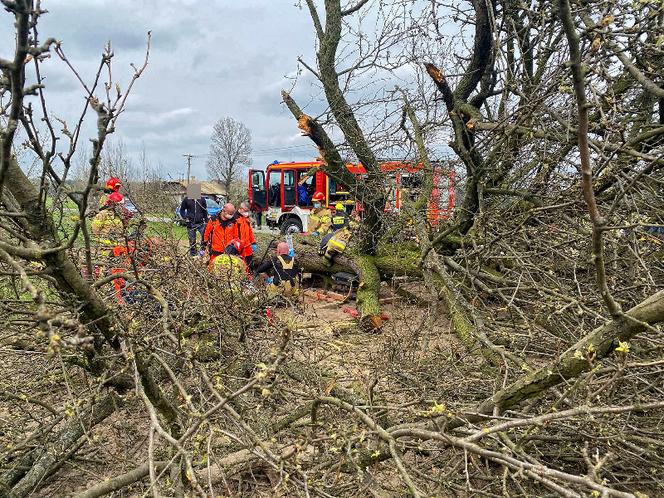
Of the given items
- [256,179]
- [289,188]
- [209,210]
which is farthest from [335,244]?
[209,210]

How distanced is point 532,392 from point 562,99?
141 inches

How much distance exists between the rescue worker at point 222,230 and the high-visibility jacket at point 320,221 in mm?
2790

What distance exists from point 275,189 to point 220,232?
10991mm

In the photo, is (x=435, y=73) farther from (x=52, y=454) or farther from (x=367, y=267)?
(x=52, y=454)

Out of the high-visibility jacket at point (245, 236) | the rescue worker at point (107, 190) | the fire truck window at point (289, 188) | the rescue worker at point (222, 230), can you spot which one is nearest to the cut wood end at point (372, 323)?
the high-visibility jacket at point (245, 236)

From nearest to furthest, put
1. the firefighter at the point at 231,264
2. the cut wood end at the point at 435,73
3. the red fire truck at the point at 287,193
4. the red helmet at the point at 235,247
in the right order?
the firefighter at the point at 231,264 < the cut wood end at the point at 435,73 < the red helmet at the point at 235,247 < the red fire truck at the point at 287,193

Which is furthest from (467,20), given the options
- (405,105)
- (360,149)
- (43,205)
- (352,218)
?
(43,205)

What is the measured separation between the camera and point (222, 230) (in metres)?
6.50

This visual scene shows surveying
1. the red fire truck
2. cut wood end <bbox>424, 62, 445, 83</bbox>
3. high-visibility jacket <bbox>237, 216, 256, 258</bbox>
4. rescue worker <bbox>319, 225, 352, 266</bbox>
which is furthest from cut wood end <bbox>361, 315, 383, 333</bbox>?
the red fire truck

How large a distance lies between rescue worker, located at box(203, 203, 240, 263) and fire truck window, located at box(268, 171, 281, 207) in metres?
10.8

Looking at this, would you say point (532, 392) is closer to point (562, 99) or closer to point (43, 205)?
point (43, 205)

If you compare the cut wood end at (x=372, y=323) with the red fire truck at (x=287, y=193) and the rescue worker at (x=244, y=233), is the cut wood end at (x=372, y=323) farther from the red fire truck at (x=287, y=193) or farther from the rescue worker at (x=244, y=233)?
the red fire truck at (x=287, y=193)

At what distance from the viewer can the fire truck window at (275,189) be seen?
17.2 m

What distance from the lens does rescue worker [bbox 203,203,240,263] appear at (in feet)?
21.0
